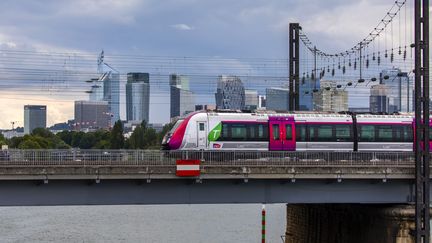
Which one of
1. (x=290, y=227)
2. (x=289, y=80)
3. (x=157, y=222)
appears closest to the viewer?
(x=290, y=227)

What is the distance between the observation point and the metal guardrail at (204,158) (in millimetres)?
38812

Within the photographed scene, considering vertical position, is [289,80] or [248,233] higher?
[289,80]

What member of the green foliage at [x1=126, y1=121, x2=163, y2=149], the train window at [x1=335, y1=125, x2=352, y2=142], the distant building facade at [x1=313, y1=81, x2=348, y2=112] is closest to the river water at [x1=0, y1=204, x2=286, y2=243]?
the train window at [x1=335, y1=125, x2=352, y2=142]

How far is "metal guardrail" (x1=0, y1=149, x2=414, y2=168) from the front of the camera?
38812mm

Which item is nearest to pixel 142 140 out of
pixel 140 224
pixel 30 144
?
pixel 30 144

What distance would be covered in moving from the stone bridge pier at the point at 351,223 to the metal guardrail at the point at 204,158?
3.04 meters

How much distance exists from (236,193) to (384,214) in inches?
380

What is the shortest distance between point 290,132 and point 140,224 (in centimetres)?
3119

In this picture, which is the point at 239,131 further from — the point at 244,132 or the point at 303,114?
the point at 303,114

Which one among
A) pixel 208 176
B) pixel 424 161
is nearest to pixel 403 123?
pixel 424 161

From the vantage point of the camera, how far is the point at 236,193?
39.7 metres

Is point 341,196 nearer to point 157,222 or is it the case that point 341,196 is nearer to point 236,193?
point 236,193

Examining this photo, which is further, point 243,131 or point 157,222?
point 157,222

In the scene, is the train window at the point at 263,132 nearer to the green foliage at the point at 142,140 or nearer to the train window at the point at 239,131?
the train window at the point at 239,131
